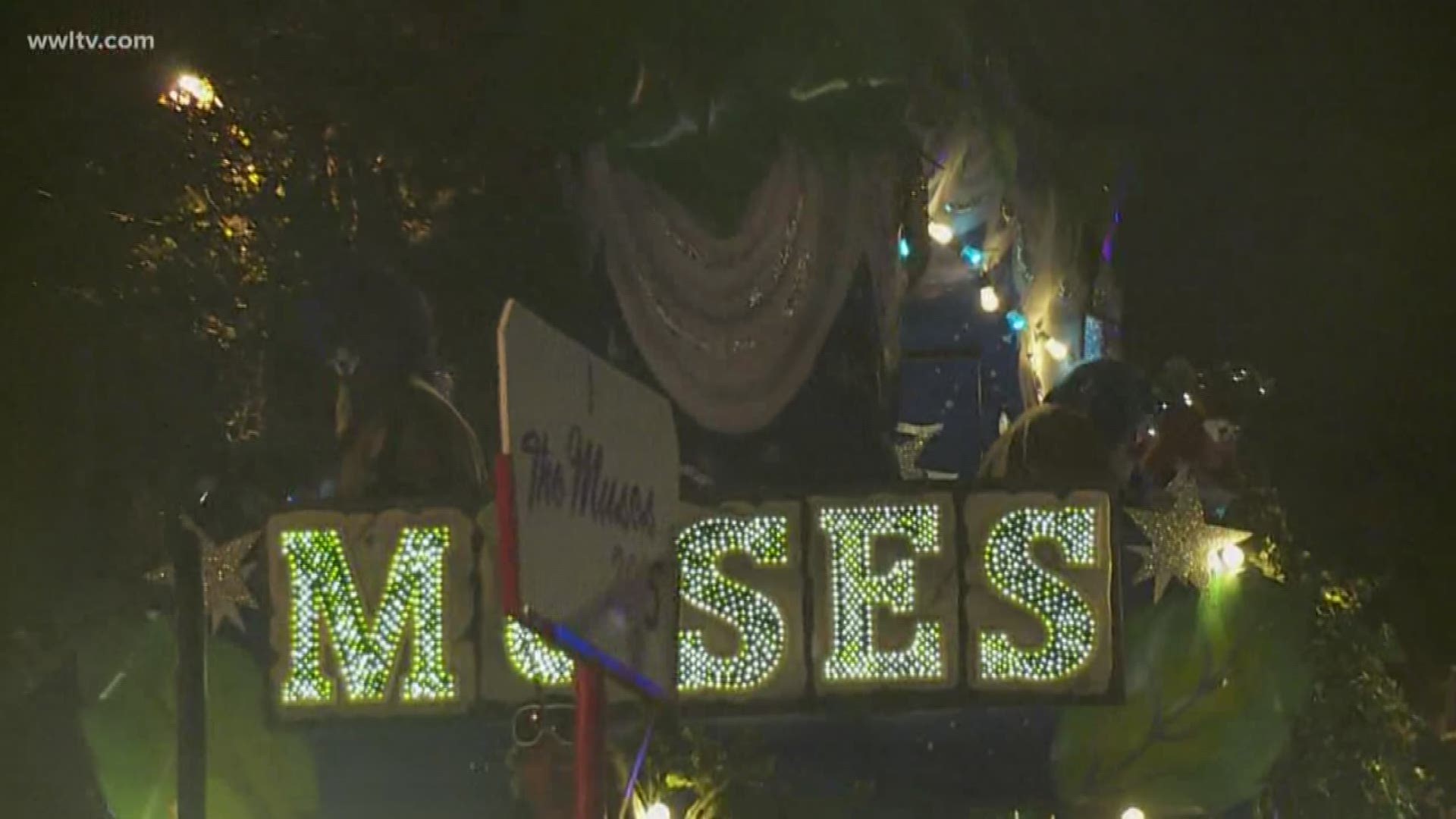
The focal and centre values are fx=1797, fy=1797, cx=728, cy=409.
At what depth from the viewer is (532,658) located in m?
8.88

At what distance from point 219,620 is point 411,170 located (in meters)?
2.74

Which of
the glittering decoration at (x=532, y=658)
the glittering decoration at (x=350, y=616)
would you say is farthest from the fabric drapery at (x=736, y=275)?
the glittering decoration at (x=350, y=616)

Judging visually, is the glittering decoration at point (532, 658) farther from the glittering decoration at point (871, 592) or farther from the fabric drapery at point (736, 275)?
the fabric drapery at point (736, 275)

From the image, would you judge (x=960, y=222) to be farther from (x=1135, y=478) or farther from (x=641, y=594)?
(x=641, y=594)

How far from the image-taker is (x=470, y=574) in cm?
899

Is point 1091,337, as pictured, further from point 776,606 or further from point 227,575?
point 227,575

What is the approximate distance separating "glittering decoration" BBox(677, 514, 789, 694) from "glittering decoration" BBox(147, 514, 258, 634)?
89.5 inches

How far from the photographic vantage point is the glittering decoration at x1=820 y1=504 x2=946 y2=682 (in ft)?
29.9

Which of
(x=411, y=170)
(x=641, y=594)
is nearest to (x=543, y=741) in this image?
(x=641, y=594)

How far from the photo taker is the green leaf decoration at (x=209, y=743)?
30.9ft

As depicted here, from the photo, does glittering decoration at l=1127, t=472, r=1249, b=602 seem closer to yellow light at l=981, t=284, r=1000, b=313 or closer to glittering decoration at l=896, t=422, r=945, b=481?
glittering decoration at l=896, t=422, r=945, b=481

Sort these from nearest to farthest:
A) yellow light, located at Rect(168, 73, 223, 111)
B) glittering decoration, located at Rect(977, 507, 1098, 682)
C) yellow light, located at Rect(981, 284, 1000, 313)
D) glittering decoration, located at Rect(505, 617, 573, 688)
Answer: glittering decoration, located at Rect(505, 617, 573, 688) < glittering decoration, located at Rect(977, 507, 1098, 682) < yellow light, located at Rect(168, 73, 223, 111) < yellow light, located at Rect(981, 284, 1000, 313)

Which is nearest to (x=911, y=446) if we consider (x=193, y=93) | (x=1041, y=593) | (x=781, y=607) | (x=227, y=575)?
(x=1041, y=593)

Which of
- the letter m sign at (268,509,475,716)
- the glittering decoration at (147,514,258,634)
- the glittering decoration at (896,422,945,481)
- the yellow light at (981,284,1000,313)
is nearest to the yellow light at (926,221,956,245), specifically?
the yellow light at (981,284,1000,313)
